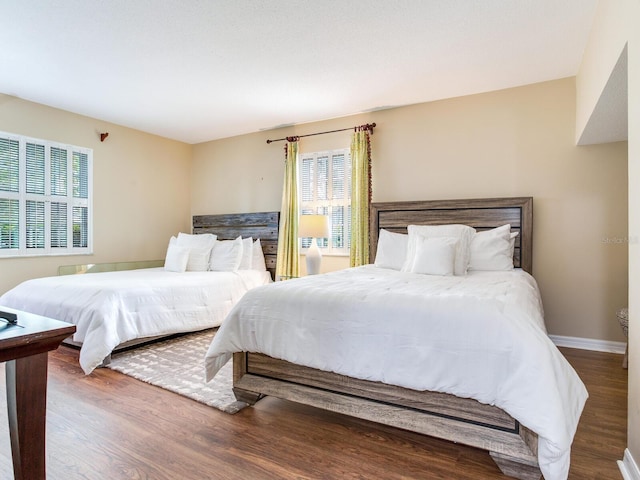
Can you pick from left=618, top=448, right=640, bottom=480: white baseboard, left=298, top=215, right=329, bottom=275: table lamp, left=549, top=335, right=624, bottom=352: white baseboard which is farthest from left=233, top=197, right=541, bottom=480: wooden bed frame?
left=549, top=335, right=624, bottom=352: white baseboard

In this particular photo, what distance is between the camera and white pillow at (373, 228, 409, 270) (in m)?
3.51

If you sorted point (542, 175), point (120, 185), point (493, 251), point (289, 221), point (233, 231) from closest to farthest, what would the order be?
point (493, 251)
point (542, 175)
point (289, 221)
point (120, 185)
point (233, 231)

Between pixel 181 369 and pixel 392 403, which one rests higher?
pixel 392 403

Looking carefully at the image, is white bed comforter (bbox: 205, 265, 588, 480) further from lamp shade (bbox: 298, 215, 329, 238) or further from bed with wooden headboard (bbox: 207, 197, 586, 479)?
lamp shade (bbox: 298, 215, 329, 238)

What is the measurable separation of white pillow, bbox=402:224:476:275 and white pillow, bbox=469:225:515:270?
0.09 m

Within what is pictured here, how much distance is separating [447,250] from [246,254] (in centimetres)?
269

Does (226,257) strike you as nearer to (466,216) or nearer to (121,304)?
(121,304)

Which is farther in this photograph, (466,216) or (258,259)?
(258,259)

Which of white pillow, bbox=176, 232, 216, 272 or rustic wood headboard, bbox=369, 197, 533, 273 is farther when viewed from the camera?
white pillow, bbox=176, 232, 216, 272

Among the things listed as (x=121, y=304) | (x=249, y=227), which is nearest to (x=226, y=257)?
(x=249, y=227)

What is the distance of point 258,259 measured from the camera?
191 inches

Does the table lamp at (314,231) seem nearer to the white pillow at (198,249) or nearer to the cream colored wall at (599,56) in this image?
the white pillow at (198,249)

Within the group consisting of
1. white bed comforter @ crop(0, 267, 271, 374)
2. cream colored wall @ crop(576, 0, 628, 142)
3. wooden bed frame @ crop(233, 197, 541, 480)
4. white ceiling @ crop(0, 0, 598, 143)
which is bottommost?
wooden bed frame @ crop(233, 197, 541, 480)

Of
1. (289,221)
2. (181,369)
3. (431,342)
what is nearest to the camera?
(431,342)
